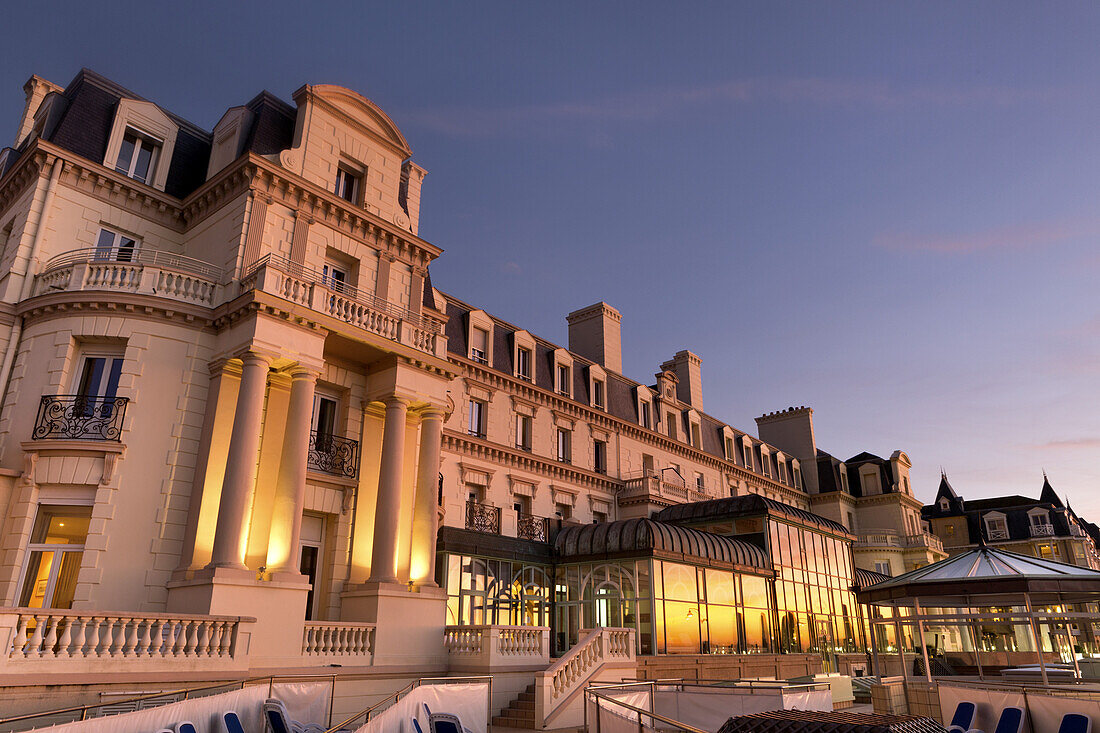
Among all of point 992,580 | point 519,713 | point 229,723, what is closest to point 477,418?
point 519,713

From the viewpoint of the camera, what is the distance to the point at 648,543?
23.8 meters

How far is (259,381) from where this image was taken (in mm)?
16312

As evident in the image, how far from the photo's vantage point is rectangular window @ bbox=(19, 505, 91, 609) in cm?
1495

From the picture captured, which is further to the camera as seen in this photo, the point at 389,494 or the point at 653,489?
the point at 653,489

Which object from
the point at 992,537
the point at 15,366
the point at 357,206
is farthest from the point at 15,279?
the point at 992,537

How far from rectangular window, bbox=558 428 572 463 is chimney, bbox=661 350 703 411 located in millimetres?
13235

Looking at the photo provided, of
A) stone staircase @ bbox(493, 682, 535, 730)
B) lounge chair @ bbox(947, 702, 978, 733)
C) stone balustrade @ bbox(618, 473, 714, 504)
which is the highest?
stone balustrade @ bbox(618, 473, 714, 504)

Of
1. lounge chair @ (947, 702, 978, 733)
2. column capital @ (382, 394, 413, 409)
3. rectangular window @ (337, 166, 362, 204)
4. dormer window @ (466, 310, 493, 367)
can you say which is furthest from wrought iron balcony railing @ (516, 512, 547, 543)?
lounge chair @ (947, 702, 978, 733)

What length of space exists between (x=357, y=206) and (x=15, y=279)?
850 cm

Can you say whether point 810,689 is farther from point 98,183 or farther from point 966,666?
point 966,666

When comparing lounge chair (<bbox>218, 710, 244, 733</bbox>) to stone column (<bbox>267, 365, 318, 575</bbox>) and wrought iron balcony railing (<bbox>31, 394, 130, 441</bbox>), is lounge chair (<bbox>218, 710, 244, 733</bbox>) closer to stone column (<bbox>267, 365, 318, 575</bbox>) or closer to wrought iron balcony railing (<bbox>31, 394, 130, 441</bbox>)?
stone column (<bbox>267, 365, 318, 575</bbox>)

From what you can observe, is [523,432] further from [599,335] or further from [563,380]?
[599,335]

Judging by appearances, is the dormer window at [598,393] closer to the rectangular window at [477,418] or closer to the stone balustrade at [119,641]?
the rectangular window at [477,418]

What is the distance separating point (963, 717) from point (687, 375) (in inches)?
1358
